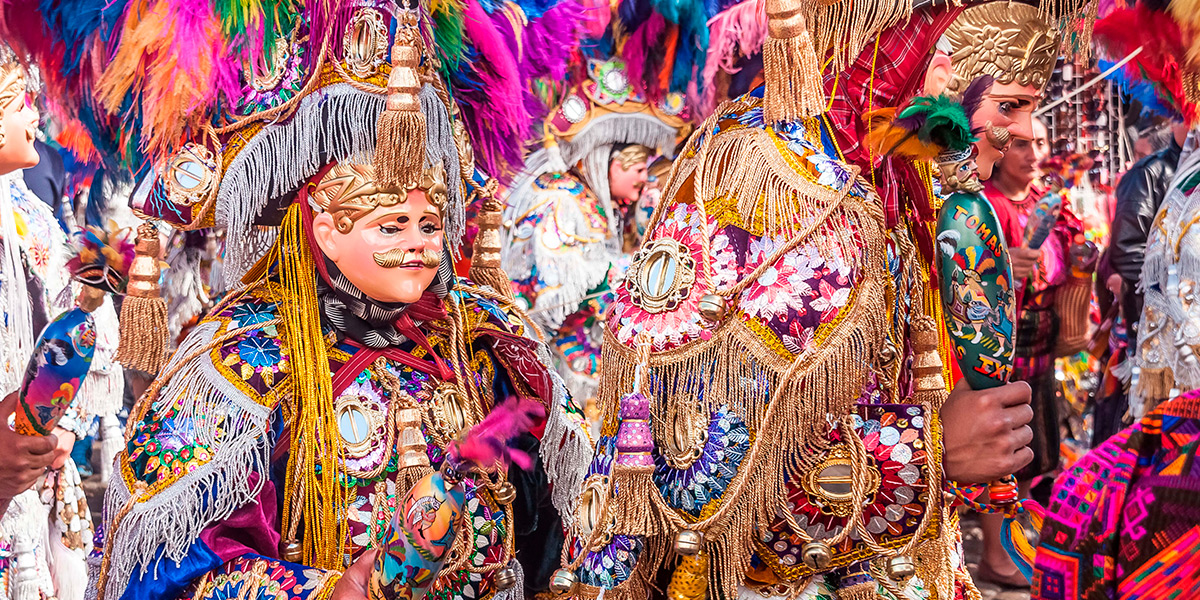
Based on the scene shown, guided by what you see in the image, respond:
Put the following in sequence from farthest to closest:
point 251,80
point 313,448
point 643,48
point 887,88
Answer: point 643,48, point 251,80, point 313,448, point 887,88

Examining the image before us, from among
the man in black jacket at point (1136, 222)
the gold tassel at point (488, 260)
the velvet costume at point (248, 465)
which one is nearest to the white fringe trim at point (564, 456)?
the velvet costume at point (248, 465)

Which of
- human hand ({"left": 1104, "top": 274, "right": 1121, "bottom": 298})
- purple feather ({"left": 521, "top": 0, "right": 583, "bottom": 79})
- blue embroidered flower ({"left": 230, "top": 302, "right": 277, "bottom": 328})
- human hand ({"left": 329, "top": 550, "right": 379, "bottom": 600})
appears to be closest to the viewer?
human hand ({"left": 329, "top": 550, "right": 379, "bottom": 600})

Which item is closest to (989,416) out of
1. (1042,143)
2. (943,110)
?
(943,110)

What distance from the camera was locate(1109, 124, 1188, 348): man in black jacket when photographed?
3.95 m

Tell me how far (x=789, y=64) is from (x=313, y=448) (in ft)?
4.20

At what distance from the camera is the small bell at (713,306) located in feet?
6.94

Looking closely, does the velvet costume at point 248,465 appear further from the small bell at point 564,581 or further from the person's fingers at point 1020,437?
the person's fingers at point 1020,437

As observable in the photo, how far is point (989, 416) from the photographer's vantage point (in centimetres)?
215

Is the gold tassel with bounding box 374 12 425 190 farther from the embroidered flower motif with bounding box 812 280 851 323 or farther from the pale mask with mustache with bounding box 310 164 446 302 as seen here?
the embroidered flower motif with bounding box 812 280 851 323

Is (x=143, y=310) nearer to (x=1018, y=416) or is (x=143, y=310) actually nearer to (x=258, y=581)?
(x=258, y=581)

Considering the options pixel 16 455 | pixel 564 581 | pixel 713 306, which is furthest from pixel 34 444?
pixel 713 306

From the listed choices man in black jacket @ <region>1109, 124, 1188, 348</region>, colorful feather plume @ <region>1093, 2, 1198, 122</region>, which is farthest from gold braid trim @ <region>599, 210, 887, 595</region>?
man in black jacket @ <region>1109, 124, 1188, 348</region>

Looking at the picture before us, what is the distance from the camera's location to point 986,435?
84.3 inches

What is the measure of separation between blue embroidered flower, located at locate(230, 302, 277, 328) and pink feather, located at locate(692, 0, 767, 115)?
1092mm
